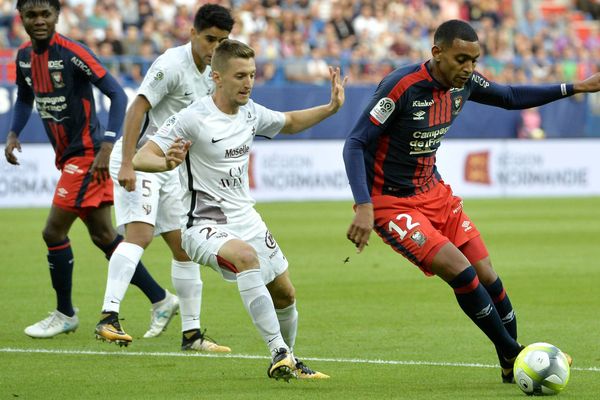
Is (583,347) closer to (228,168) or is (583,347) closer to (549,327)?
(549,327)

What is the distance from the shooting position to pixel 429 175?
7.45m

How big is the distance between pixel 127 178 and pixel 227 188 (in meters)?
0.81

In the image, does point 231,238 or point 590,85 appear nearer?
point 231,238

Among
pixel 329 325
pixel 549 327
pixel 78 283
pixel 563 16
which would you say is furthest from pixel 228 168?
pixel 563 16

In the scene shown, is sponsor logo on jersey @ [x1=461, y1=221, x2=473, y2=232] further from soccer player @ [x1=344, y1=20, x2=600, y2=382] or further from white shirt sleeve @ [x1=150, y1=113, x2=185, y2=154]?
white shirt sleeve @ [x1=150, y1=113, x2=185, y2=154]

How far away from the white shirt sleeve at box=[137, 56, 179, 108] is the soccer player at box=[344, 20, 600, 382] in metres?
1.70

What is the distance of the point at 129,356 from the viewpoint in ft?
26.7

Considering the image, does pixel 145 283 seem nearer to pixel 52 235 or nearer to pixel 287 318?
pixel 52 235

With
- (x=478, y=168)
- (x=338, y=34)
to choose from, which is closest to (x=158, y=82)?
(x=478, y=168)

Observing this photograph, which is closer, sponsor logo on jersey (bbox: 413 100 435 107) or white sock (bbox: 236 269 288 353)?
white sock (bbox: 236 269 288 353)

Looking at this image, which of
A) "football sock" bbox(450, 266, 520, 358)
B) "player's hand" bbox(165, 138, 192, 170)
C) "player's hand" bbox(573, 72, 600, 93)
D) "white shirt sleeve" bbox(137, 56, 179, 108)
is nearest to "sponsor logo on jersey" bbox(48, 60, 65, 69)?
"white shirt sleeve" bbox(137, 56, 179, 108)

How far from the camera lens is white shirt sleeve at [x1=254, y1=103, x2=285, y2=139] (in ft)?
24.6

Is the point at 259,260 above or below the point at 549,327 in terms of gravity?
above

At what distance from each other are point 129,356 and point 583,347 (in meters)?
3.06
